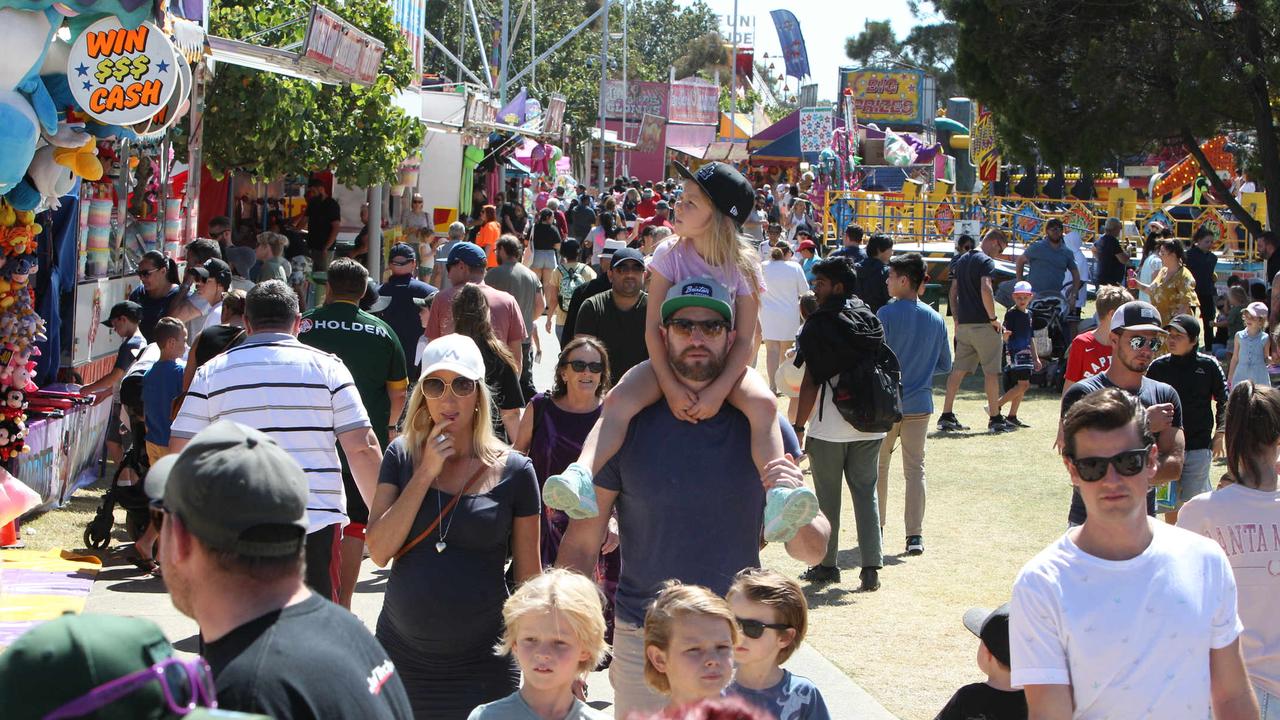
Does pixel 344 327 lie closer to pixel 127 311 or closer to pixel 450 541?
pixel 450 541

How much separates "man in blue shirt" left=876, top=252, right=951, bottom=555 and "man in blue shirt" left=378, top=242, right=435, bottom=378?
3370 mm

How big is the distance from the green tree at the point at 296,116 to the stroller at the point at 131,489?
233 inches

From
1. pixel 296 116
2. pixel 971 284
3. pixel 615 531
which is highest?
pixel 296 116

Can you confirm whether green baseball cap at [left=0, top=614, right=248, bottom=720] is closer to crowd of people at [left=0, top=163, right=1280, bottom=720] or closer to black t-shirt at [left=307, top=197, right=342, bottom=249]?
crowd of people at [left=0, top=163, right=1280, bottom=720]

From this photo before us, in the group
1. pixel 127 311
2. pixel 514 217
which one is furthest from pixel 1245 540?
pixel 514 217

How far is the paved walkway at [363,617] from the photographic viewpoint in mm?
6332

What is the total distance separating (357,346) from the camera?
664 centimetres

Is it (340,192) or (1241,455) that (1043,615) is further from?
(340,192)

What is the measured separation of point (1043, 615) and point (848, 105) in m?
32.2

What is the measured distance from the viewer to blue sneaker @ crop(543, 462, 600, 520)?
398 cm

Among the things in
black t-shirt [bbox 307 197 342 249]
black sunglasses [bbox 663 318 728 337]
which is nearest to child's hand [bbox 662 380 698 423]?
black sunglasses [bbox 663 318 728 337]

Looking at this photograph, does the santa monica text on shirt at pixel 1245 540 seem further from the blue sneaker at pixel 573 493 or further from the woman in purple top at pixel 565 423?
the woman in purple top at pixel 565 423

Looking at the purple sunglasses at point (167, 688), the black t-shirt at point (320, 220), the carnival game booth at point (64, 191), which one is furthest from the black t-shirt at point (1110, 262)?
the purple sunglasses at point (167, 688)

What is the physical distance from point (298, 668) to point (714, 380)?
7.41ft
